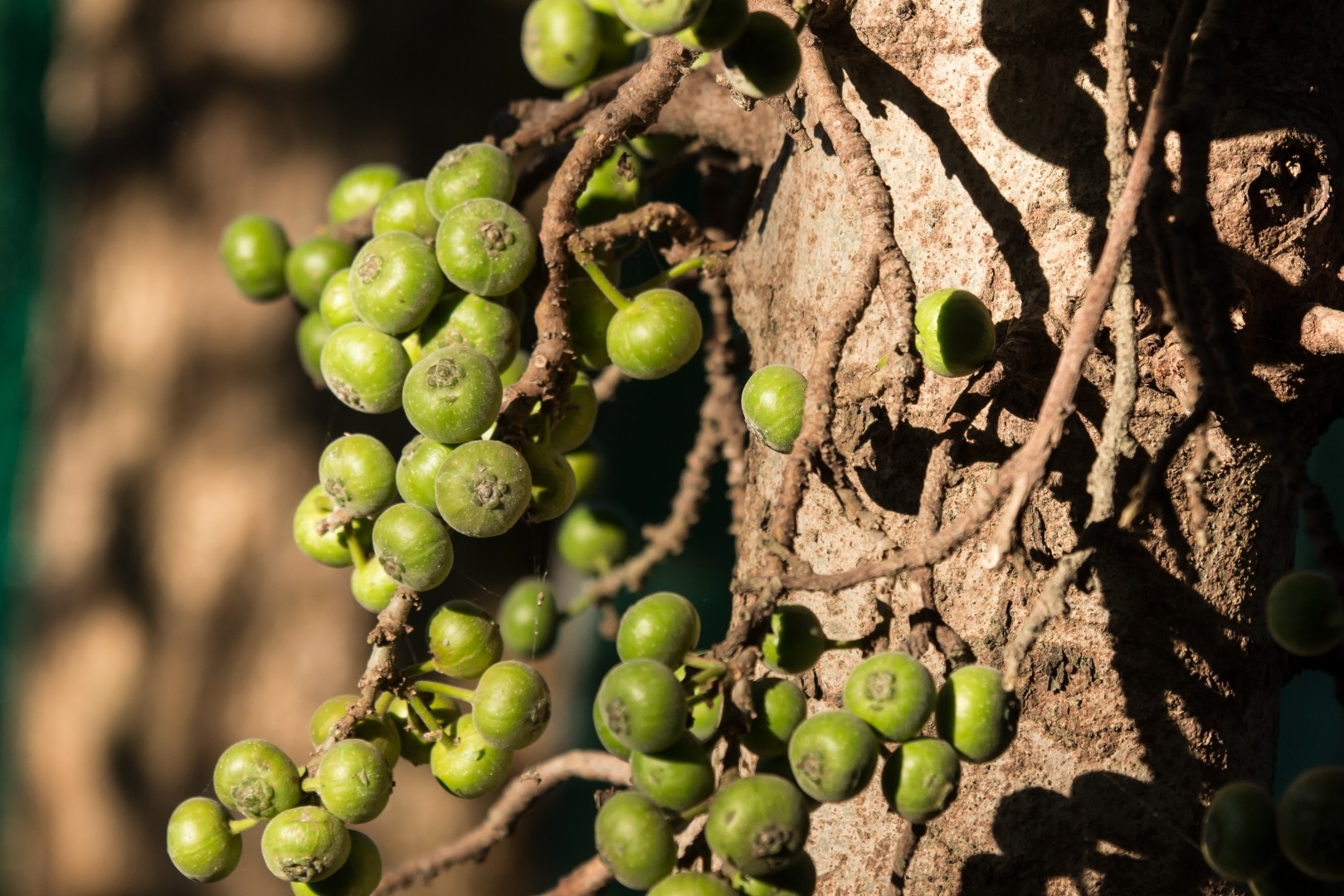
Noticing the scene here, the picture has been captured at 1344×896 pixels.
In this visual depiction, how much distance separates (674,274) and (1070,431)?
362mm

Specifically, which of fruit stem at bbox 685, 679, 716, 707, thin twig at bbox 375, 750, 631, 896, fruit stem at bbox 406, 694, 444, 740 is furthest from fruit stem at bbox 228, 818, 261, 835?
fruit stem at bbox 685, 679, 716, 707

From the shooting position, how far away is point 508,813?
1.04m

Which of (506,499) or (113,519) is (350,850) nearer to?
(506,499)

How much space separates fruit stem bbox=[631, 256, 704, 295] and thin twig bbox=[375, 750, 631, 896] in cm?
43

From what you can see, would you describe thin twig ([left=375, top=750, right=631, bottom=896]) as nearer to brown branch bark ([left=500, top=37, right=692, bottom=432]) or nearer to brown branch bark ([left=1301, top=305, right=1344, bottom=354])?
brown branch bark ([left=500, top=37, right=692, bottom=432])

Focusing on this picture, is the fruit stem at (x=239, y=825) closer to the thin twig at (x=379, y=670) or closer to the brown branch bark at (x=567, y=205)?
the thin twig at (x=379, y=670)

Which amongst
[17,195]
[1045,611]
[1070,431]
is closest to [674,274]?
[1070,431]

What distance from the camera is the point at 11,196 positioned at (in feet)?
11.5

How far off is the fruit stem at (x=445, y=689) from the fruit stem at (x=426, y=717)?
1 centimetres

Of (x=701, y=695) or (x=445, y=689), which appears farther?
(x=445, y=689)

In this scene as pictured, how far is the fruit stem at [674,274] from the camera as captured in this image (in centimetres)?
92

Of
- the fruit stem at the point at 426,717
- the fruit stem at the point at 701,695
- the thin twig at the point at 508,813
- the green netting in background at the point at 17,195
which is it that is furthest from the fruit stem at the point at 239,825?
the green netting in background at the point at 17,195

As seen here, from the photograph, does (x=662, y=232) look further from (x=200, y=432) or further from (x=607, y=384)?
(x=200, y=432)

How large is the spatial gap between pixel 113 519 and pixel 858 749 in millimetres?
2340
